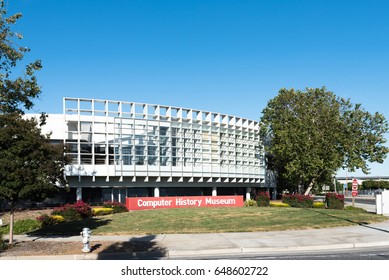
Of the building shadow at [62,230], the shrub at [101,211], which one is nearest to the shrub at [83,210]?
the shrub at [101,211]

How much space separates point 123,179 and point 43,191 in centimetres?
3187

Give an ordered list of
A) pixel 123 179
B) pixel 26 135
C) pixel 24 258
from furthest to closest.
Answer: pixel 123 179, pixel 26 135, pixel 24 258

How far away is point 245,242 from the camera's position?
15781 millimetres

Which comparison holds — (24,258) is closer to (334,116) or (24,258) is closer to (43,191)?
(43,191)

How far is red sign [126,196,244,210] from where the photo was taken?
36.3 m

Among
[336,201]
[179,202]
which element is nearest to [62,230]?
[179,202]

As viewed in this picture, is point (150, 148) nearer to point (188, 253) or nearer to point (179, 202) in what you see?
point (179, 202)

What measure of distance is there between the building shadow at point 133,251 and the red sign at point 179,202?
2023cm

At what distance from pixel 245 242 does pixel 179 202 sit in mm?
22976

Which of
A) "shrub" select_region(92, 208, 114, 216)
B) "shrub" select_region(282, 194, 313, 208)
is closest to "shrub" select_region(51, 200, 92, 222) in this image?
"shrub" select_region(92, 208, 114, 216)

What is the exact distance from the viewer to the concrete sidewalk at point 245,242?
45.6 feet

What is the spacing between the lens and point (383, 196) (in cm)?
3050

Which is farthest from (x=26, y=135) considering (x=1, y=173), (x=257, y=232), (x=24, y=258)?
(x=257, y=232)


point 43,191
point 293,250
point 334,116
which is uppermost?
point 334,116
